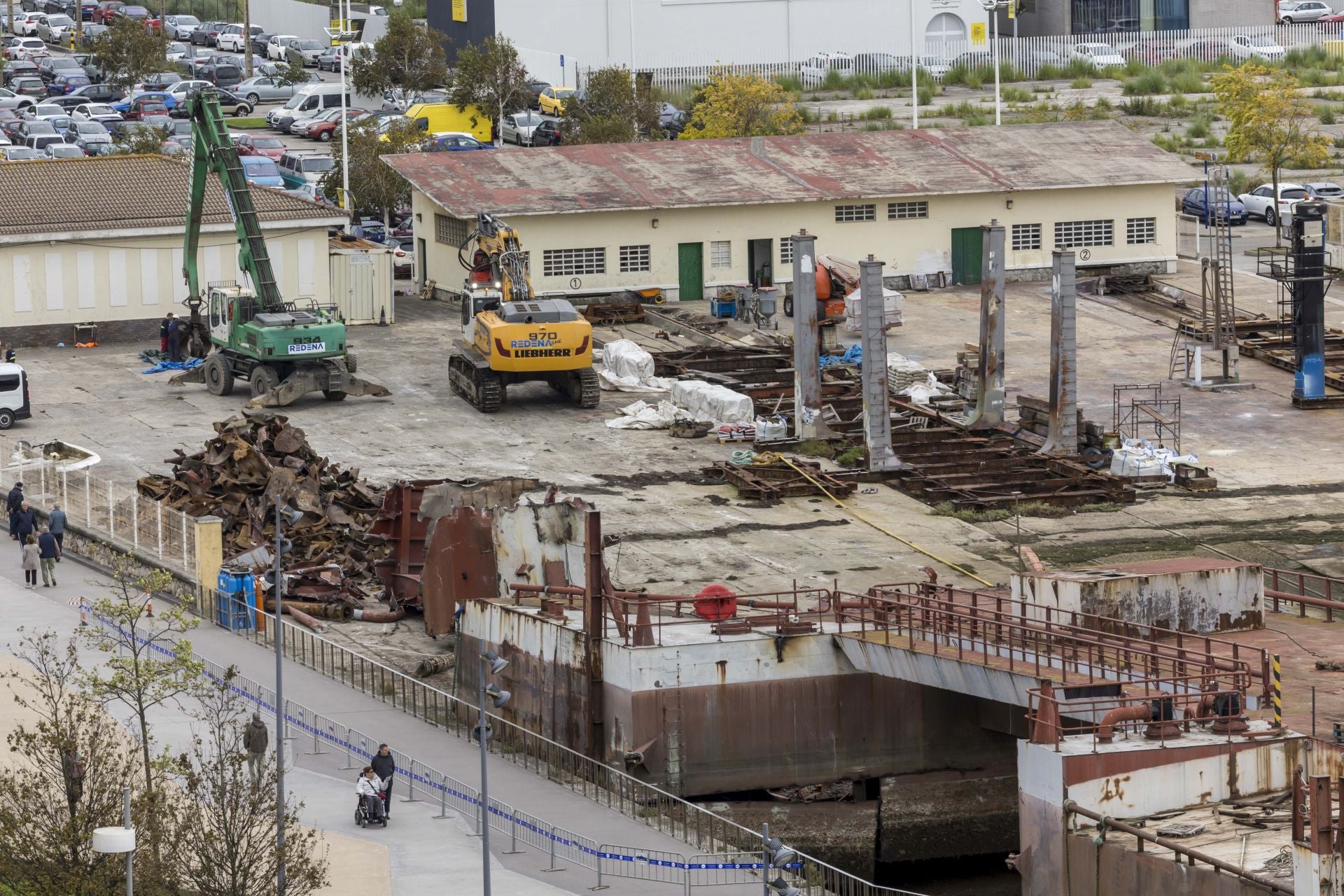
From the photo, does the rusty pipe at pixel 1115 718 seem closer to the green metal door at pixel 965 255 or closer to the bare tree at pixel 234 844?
the bare tree at pixel 234 844

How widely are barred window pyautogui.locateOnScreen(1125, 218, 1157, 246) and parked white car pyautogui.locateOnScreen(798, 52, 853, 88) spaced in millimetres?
33608

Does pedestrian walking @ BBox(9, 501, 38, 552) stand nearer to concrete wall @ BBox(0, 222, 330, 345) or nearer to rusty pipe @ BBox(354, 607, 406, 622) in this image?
rusty pipe @ BBox(354, 607, 406, 622)

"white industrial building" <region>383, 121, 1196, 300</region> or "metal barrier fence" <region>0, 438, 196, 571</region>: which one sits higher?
"white industrial building" <region>383, 121, 1196, 300</region>

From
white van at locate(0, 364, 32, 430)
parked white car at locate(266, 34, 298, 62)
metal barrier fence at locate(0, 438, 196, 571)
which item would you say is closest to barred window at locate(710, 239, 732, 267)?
white van at locate(0, 364, 32, 430)

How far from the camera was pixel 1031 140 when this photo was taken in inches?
2625

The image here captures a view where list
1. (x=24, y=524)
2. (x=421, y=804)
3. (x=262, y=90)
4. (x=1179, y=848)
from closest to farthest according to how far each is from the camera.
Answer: (x=1179, y=848) < (x=421, y=804) < (x=24, y=524) < (x=262, y=90)

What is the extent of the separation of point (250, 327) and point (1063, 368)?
1654 cm

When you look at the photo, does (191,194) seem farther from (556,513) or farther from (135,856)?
(135,856)

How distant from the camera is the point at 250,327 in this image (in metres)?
50.2

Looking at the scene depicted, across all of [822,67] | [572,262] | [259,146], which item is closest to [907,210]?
[572,262]

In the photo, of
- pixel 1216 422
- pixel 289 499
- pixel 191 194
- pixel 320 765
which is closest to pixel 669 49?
pixel 191 194

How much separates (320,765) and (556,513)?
19.1 feet

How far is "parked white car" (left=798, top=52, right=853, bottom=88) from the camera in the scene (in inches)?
3807

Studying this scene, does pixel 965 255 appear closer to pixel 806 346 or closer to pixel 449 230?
pixel 449 230
